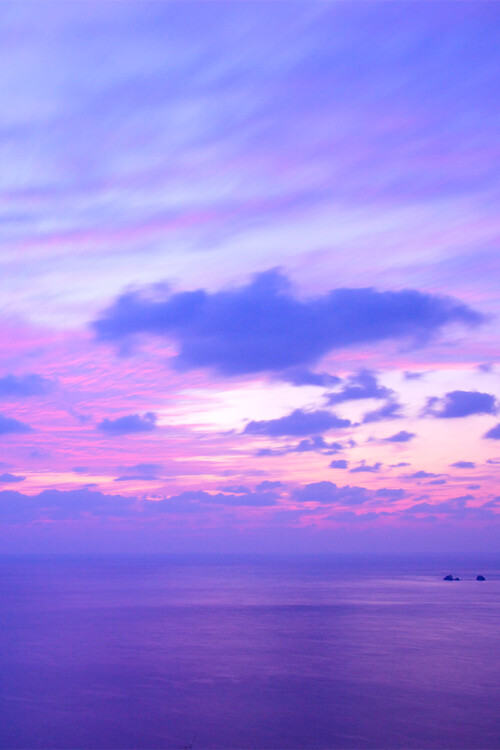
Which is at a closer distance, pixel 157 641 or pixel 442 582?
pixel 157 641

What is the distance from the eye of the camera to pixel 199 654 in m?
63.1

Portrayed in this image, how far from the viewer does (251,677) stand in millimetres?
53469

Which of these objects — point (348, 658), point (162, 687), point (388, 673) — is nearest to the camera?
point (162, 687)

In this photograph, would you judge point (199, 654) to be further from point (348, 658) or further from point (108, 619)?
point (108, 619)

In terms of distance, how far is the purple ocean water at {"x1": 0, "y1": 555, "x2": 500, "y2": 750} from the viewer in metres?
40.2

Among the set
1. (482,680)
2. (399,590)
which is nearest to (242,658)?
(482,680)

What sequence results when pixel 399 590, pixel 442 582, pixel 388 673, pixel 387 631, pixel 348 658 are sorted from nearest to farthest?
1. pixel 388 673
2. pixel 348 658
3. pixel 387 631
4. pixel 399 590
5. pixel 442 582

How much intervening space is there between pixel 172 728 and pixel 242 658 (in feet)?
68.7

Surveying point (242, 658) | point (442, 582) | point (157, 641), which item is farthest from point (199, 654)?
point (442, 582)

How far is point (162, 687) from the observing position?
5075cm

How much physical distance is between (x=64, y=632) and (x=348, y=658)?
113 ft

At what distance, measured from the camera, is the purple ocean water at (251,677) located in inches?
1583

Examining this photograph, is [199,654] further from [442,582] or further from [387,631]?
[442,582]

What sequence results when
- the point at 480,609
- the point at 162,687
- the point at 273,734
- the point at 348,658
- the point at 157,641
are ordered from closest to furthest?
1. the point at 273,734
2. the point at 162,687
3. the point at 348,658
4. the point at 157,641
5. the point at 480,609
